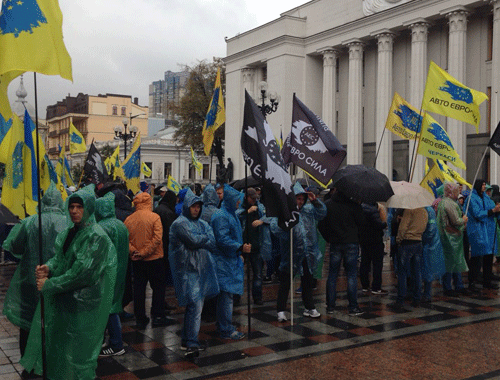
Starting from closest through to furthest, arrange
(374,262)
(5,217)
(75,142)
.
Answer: (5,217), (374,262), (75,142)

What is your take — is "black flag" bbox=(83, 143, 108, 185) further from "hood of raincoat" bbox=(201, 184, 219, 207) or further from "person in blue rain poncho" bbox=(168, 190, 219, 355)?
"person in blue rain poncho" bbox=(168, 190, 219, 355)

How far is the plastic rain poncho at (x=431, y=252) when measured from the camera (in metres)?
9.70

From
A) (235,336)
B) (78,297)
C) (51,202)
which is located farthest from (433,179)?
(78,297)

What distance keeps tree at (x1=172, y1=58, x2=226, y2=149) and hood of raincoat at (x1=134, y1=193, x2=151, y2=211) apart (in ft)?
140

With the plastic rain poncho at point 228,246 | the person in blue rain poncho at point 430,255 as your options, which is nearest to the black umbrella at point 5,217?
the plastic rain poncho at point 228,246

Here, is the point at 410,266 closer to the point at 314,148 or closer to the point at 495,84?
the point at 314,148

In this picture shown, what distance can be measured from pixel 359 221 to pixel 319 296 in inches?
78.3

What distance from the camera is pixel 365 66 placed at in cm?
3891

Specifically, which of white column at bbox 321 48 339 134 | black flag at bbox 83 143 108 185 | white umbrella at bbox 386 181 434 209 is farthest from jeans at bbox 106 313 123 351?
white column at bbox 321 48 339 134

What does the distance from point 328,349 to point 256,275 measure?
9.78 ft

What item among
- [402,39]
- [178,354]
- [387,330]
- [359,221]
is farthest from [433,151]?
[402,39]

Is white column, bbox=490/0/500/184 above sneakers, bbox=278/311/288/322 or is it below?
above

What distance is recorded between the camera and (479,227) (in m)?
10.9

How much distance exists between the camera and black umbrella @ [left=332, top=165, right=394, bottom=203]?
27.5 ft
